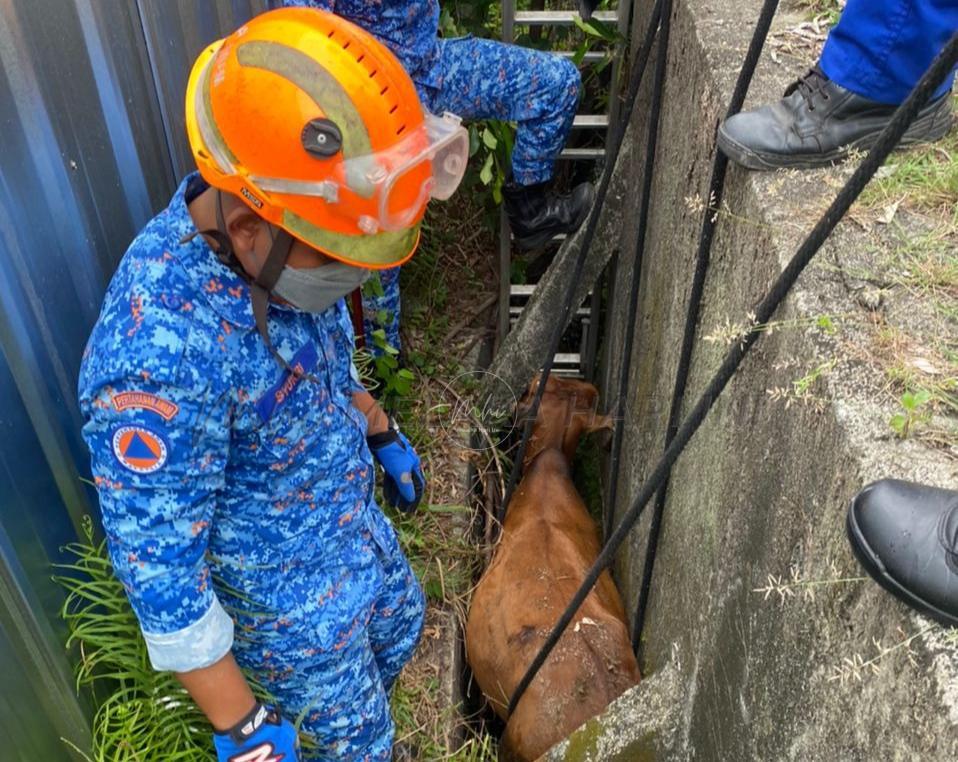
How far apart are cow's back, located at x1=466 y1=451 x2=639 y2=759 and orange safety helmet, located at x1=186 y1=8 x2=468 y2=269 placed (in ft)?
5.98

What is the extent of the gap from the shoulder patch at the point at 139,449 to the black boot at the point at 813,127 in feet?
4.64

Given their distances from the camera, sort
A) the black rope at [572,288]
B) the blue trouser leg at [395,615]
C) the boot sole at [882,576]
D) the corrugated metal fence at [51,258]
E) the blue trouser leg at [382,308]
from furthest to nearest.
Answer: the blue trouser leg at [382,308] < the black rope at [572,288] < the blue trouser leg at [395,615] < the corrugated metal fence at [51,258] < the boot sole at [882,576]

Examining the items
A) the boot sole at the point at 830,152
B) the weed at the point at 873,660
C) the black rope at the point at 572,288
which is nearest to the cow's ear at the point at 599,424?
the black rope at the point at 572,288

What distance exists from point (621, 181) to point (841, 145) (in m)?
1.95

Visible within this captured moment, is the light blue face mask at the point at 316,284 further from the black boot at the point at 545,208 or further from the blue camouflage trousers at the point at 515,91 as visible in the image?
the black boot at the point at 545,208

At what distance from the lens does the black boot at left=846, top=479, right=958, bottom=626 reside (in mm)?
1133

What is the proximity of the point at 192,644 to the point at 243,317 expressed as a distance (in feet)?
2.03

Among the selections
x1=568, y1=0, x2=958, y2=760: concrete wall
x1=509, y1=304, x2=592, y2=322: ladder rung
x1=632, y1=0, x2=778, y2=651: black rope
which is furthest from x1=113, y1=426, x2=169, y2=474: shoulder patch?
x1=509, y1=304, x2=592, y2=322: ladder rung

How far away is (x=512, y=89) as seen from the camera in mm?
3443

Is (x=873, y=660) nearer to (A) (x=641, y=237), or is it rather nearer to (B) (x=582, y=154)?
(A) (x=641, y=237)

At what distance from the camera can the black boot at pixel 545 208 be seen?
385 centimetres

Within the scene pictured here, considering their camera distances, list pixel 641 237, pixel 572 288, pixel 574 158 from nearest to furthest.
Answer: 1. pixel 641 237
2. pixel 572 288
3. pixel 574 158

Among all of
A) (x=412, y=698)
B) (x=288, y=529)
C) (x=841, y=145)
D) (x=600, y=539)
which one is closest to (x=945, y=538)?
(x=841, y=145)

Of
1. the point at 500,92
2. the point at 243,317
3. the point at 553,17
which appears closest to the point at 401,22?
the point at 500,92
